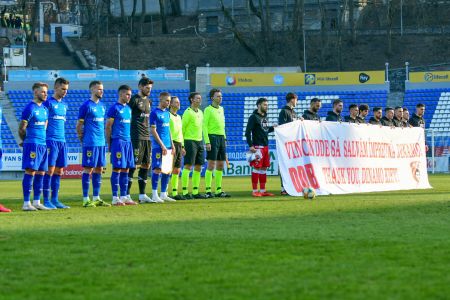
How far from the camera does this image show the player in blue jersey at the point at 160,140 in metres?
19.7

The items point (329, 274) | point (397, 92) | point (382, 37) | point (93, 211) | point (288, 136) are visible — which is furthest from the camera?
point (382, 37)

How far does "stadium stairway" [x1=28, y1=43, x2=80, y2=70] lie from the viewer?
207ft

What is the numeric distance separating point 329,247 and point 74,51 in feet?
192

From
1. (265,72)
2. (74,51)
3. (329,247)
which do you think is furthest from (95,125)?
(74,51)

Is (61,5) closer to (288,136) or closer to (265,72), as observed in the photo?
(265,72)

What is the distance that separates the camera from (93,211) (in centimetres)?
1625

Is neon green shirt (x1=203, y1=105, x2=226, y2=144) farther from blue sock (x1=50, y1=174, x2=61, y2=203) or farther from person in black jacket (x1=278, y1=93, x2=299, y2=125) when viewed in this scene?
blue sock (x1=50, y1=174, x2=61, y2=203)

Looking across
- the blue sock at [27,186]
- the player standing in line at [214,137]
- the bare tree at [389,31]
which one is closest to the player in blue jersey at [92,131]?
the blue sock at [27,186]

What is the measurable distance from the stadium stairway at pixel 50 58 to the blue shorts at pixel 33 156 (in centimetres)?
4588

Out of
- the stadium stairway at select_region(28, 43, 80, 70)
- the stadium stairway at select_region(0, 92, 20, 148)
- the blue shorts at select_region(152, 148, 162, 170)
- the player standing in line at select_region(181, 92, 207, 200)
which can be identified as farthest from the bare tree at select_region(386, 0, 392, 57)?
the blue shorts at select_region(152, 148, 162, 170)

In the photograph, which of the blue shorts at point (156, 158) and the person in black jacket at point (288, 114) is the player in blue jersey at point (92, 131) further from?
the person in black jacket at point (288, 114)

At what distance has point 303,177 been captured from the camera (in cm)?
2070

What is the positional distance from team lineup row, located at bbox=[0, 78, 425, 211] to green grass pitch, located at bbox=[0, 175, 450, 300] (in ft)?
5.64

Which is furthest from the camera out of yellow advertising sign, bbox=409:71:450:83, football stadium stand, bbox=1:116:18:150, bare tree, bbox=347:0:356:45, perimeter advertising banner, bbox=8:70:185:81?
bare tree, bbox=347:0:356:45
